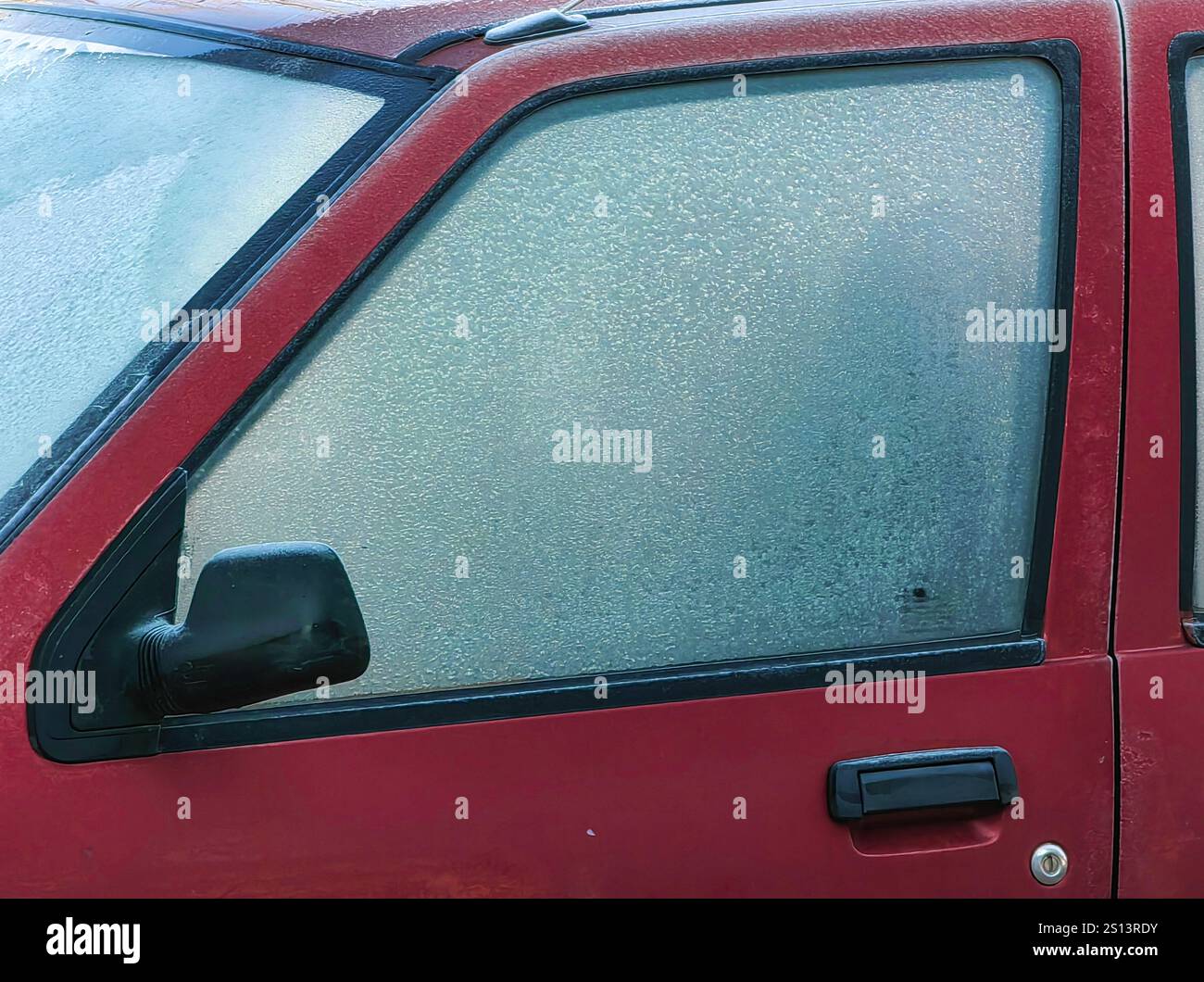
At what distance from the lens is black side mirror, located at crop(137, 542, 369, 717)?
1247 mm

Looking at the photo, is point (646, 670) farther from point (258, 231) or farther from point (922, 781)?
point (258, 231)

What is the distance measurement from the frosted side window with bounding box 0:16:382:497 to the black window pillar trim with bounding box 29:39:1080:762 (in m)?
0.18

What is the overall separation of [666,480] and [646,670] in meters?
0.24

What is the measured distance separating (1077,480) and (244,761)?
1.09 metres

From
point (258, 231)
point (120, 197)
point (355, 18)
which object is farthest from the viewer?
point (355, 18)

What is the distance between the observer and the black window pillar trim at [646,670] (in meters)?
1.40

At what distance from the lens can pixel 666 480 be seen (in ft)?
5.03

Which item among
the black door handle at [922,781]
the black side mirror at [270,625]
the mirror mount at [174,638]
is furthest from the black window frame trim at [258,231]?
the black door handle at [922,781]

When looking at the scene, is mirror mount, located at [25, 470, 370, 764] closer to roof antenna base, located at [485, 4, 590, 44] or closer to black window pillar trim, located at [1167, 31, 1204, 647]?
roof antenna base, located at [485, 4, 590, 44]

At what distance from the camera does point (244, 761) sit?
1413 mm

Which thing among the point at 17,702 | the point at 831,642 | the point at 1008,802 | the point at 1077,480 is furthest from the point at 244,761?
the point at 1077,480

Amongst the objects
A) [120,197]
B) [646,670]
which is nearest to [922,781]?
[646,670]

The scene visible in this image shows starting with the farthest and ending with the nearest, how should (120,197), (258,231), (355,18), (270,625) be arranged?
(355,18)
(120,197)
(258,231)
(270,625)
